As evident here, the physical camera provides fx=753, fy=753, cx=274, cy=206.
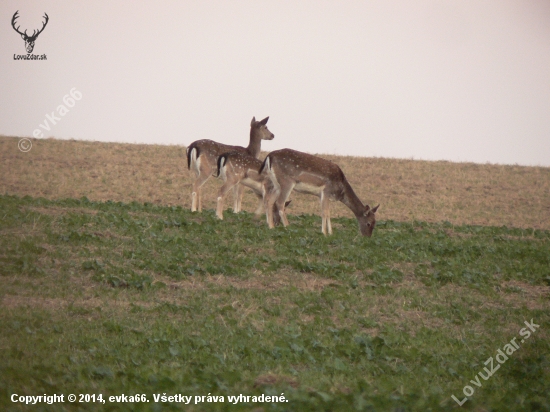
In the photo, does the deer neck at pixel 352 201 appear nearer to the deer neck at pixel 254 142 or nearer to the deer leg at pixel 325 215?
the deer leg at pixel 325 215

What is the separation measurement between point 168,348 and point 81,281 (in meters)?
3.29

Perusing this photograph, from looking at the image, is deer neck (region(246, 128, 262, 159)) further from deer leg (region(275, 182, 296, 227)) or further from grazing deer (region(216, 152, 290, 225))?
Result: deer leg (region(275, 182, 296, 227))

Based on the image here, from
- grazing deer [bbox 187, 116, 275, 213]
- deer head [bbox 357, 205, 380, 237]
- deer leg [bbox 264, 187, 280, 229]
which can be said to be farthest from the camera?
grazing deer [bbox 187, 116, 275, 213]

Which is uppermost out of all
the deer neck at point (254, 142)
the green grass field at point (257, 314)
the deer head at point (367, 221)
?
the deer neck at point (254, 142)

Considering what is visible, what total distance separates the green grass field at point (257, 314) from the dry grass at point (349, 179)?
1300cm

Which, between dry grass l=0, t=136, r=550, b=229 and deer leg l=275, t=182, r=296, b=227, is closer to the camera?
deer leg l=275, t=182, r=296, b=227

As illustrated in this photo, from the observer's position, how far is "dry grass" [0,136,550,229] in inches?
1174

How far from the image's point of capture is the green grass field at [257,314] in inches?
277

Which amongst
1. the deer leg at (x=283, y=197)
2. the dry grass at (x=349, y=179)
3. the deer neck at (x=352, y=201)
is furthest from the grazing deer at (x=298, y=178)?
the dry grass at (x=349, y=179)

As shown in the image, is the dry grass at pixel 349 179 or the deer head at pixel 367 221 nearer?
the deer head at pixel 367 221

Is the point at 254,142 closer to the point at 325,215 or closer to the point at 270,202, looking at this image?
the point at 270,202

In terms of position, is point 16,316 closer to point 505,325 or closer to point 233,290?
point 233,290

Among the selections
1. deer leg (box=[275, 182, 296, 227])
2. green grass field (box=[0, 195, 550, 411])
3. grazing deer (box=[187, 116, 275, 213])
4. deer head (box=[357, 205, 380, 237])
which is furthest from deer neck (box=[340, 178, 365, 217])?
grazing deer (box=[187, 116, 275, 213])

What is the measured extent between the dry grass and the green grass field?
1300cm
